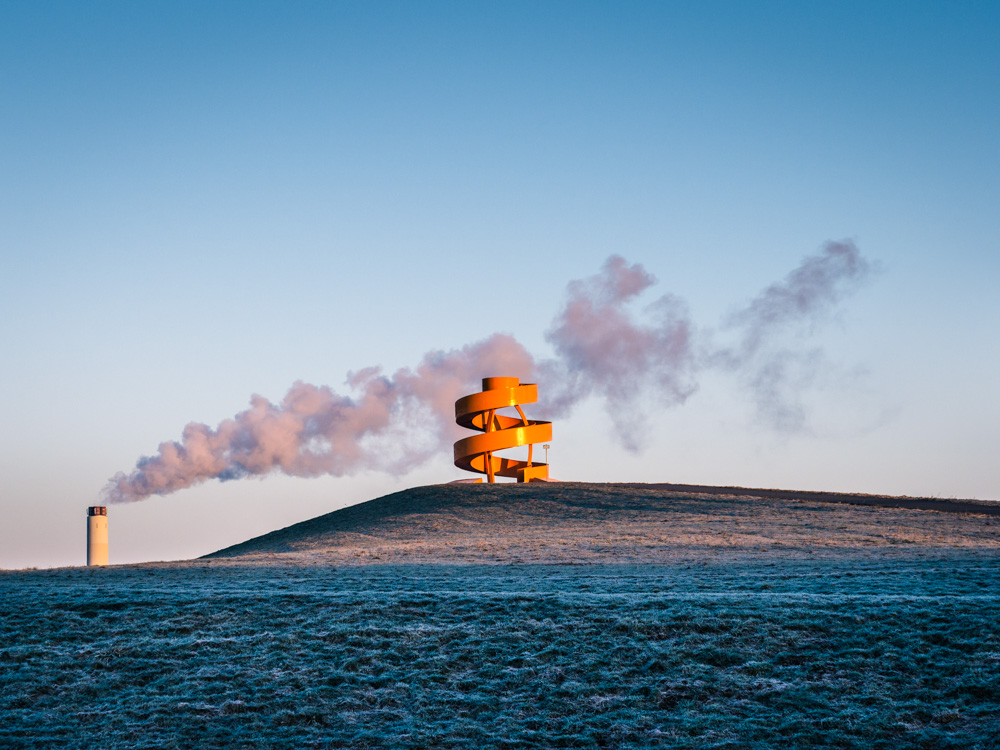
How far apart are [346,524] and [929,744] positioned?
3015 centimetres

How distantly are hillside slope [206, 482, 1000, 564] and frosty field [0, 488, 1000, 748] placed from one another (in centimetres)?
658

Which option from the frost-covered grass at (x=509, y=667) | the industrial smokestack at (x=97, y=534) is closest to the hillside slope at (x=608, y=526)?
the industrial smokestack at (x=97, y=534)

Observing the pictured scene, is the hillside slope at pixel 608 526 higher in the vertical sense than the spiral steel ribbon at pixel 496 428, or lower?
lower

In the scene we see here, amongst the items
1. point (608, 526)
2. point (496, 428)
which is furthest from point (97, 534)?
point (608, 526)

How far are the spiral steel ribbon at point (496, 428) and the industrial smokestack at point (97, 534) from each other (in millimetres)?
16056

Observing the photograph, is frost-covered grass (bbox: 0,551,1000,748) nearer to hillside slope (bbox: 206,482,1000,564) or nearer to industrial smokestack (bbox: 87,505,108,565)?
hillside slope (bbox: 206,482,1000,564)

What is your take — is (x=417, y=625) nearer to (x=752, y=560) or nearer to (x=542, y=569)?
(x=542, y=569)

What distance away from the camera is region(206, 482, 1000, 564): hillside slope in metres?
23.8

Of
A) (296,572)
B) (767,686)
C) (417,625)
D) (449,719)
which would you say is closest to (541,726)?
(449,719)

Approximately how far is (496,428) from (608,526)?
507 inches

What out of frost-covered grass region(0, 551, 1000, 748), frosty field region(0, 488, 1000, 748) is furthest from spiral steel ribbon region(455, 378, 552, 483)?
frost-covered grass region(0, 551, 1000, 748)

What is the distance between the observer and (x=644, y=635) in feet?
38.1

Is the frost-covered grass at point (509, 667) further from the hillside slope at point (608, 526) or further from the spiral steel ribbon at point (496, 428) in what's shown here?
the spiral steel ribbon at point (496, 428)

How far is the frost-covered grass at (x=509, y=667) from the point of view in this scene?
9.20 m
